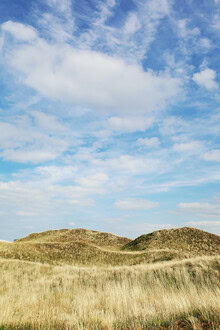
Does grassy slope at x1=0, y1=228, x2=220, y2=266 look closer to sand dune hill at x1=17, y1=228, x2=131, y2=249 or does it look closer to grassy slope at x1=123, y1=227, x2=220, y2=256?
grassy slope at x1=123, y1=227, x2=220, y2=256

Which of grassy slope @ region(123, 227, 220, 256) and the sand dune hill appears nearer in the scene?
grassy slope @ region(123, 227, 220, 256)

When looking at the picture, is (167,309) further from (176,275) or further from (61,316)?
(176,275)

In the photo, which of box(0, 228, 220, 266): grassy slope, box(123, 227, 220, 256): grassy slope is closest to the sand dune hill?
box(0, 228, 220, 266): grassy slope

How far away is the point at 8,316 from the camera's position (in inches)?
266

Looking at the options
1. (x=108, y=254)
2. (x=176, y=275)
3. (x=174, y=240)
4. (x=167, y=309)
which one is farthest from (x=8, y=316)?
(x=174, y=240)

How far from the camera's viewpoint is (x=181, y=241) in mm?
48688

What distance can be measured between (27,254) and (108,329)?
3450 cm

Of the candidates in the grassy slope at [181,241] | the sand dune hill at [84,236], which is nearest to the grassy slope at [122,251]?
the grassy slope at [181,241]

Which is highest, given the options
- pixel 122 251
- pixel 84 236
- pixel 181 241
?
pixel 84 236

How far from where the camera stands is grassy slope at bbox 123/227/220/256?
147ft

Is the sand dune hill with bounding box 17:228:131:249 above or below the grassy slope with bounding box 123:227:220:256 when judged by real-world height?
above

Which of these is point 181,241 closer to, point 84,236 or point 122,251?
point 122,251

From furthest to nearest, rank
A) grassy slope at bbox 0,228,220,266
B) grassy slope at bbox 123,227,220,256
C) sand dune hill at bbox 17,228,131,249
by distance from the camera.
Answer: sand dune hill at bbox 17,228,131,249 → grassy slope at bbox 123,227,220,256 → grassy slope at bbox 0,228,220,266

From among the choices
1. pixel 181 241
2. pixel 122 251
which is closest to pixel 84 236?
pixel 122 251
